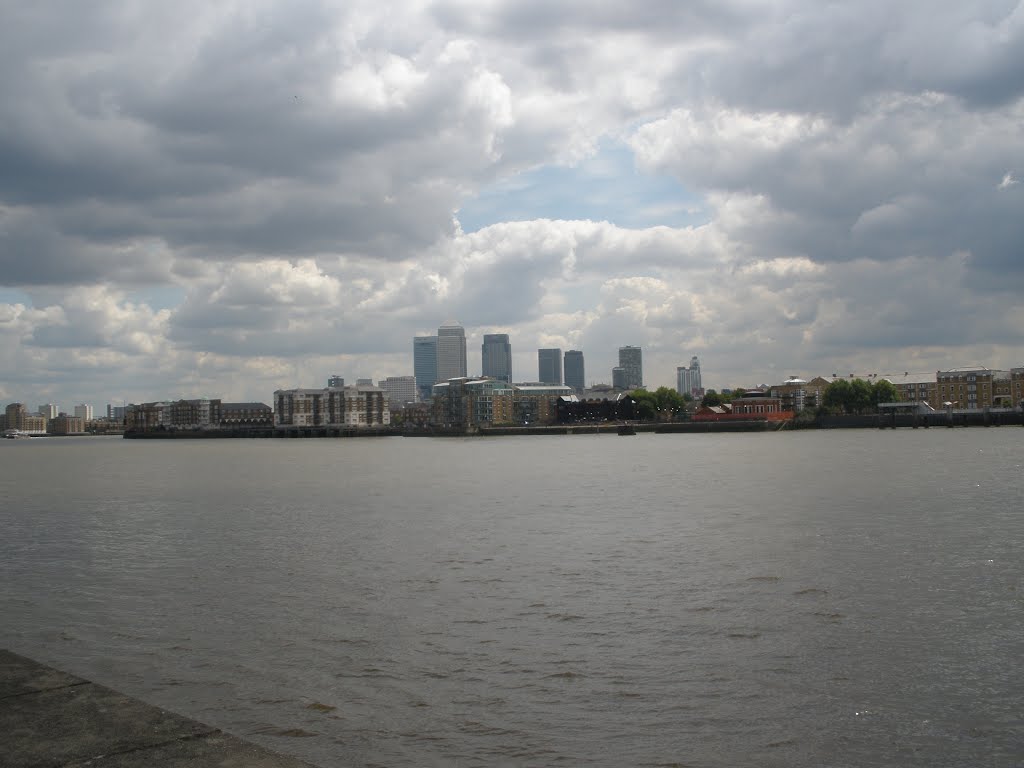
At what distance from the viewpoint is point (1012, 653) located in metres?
15.1

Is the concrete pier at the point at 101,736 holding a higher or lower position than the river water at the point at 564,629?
higher

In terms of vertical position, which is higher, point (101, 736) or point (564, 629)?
point (101, 736)

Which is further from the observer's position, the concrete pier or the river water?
the river water

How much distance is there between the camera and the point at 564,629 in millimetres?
17641

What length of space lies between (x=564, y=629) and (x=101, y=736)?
1064cm

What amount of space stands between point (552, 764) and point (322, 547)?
20.9 metres

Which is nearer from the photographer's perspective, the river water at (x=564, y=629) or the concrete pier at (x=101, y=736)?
the concrete pier at (x=101, y=736)

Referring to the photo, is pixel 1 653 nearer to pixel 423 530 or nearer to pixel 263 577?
pixel 263 577

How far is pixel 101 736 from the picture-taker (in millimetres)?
8219

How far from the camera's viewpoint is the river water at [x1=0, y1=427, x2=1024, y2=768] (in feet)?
39.1

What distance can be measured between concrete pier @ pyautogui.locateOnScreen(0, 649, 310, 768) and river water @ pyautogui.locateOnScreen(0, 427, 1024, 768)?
2949 mm

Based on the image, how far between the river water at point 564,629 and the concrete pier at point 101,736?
2.95 meters

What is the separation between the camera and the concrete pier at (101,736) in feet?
24.7

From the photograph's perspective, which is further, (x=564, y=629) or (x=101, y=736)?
(x=564, y=629)
